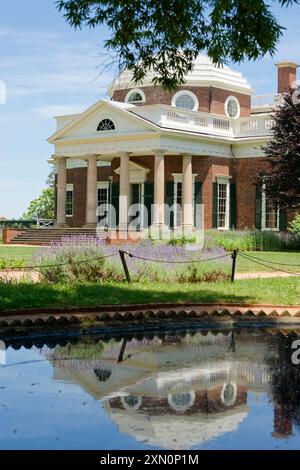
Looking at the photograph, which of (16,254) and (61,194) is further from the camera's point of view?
(61,194)

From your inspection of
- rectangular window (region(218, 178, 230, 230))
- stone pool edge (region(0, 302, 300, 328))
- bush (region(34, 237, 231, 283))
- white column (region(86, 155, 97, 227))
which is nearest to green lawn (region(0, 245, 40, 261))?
bush (region(34, 237, 231, 283))

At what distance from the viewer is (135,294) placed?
48.0ft

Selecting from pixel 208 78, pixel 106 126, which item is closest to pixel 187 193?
pixel 106 126

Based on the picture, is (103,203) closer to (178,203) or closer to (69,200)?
(69,200)

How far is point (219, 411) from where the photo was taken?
6.99 metres

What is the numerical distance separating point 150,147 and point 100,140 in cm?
350

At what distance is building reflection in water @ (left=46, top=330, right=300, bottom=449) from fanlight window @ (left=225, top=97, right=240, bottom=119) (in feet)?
106

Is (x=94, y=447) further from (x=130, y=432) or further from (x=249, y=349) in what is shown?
(x=249, y=349)

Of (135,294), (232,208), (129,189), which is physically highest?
(129,189)

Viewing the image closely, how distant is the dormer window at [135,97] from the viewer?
42.3 m

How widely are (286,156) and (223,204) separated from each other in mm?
7390

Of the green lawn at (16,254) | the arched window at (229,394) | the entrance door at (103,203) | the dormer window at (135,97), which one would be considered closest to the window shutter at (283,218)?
the entrance door at (103,203)

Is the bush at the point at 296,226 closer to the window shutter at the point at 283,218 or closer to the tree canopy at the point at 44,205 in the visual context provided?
the window shutter at the point at 283,218
